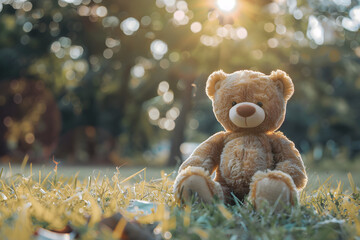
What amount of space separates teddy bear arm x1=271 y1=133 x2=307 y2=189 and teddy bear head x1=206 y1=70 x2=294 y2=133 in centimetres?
10

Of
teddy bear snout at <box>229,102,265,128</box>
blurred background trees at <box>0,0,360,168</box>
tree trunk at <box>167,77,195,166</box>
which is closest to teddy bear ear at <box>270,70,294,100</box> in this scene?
teddy bear snout at <box>229,102,265,128</box>

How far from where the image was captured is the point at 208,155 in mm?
2027

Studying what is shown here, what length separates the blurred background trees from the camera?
24.2 feet

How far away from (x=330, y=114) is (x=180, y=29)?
405 inches

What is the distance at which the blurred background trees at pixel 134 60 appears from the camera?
24.2 ft

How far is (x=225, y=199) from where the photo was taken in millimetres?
1923

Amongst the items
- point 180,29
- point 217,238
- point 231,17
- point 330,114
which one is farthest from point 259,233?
point 330,114

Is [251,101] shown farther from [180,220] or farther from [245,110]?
[180,220]

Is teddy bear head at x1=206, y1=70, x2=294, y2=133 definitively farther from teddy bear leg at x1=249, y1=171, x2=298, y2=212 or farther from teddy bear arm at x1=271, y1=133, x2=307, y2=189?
teddy bear leg at x1=249, y1=171, x2=298, y2=212

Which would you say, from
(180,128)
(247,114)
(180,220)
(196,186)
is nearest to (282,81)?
(247,114)

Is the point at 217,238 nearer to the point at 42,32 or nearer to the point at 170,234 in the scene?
the point at 170,234

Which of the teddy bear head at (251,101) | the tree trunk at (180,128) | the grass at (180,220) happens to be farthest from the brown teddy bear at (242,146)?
the tree trunk at (180,128)

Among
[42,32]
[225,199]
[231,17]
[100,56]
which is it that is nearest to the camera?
[225,199]

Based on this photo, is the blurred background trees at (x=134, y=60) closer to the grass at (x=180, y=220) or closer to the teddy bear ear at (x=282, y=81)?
the teddy bear ear at (x=282, y=81)
